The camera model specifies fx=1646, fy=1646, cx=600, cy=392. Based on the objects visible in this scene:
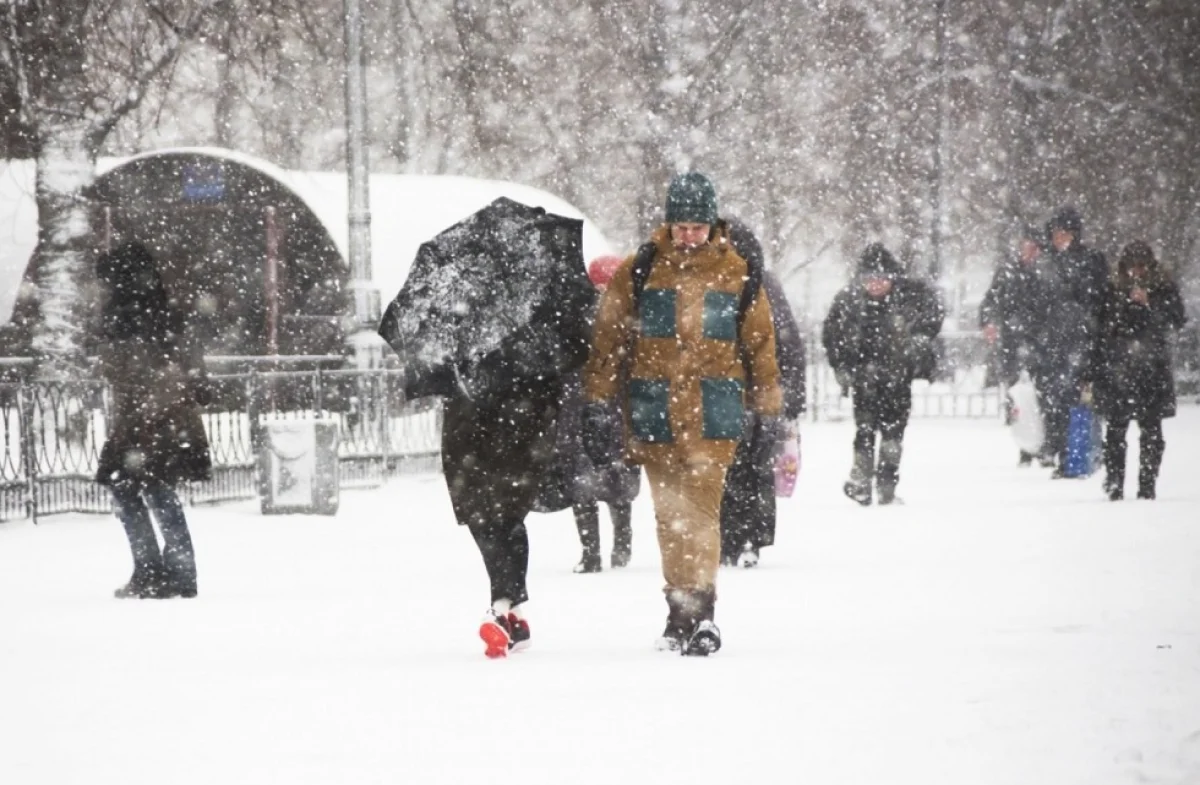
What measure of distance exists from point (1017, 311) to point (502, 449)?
9.50 metres

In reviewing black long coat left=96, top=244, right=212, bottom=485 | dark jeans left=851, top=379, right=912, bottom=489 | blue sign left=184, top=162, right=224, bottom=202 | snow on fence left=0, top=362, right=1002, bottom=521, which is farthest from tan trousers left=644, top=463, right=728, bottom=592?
blue sign left=184, top=162, right=224, bottom=202

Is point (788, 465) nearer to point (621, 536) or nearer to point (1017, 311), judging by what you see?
point (621, 536)

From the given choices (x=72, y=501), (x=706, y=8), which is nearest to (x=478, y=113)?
(x=706, y=8)

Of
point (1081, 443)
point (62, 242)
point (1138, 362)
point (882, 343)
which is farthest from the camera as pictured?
point (62, 242)

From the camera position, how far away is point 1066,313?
561 inches

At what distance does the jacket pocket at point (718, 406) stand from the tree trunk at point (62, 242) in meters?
9.44

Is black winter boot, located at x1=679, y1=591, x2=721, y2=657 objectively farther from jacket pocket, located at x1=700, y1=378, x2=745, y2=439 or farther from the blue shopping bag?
the blue shopping bag

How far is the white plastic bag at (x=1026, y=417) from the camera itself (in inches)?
595

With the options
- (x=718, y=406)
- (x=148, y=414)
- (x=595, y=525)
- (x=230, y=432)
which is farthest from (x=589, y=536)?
(x=230, y=432)

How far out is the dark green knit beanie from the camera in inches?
243

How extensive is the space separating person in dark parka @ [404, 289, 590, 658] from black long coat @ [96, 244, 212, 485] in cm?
220

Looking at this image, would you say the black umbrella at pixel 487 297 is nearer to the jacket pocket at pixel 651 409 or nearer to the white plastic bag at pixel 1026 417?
the jacket pocket at pixel 651 409

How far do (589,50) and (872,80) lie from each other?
5780 millimetres

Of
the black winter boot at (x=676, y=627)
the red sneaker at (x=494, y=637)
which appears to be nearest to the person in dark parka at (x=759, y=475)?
the black winter boot at (x=676, y=627)
